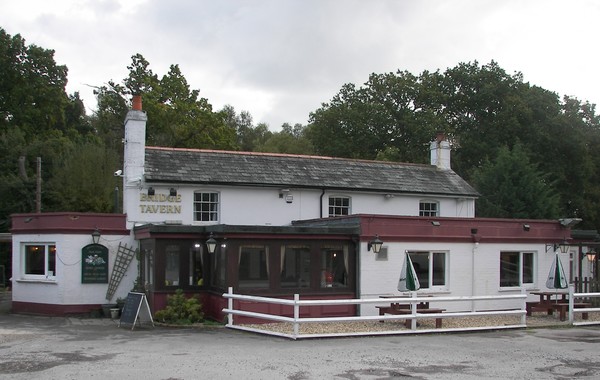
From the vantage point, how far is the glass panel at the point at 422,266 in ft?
69.5

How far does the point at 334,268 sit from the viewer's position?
20.1 m

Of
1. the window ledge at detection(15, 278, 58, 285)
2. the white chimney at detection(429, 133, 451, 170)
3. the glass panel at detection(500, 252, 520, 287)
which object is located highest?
the white chimney at detection(429, 133, 451, 170)

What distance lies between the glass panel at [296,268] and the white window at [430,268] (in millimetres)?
3567

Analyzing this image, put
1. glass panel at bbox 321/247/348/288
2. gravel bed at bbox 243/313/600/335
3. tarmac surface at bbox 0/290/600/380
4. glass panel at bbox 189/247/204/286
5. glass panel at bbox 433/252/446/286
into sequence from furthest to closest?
glass panel at bbox 433/252/446/286 < glass panel at bbox 189/247/204/286 < glass panel at bbox 321/247/348/288 < gravel bed at bbox 243/313/600/335 < tarmac surface at bbox 0/290/600/380

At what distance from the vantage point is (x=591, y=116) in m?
50.0

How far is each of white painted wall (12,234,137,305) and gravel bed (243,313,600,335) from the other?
21.6ft

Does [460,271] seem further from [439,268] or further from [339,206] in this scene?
[339,206]

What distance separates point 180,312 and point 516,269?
11308 millimetres

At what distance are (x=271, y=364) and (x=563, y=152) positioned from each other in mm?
41259

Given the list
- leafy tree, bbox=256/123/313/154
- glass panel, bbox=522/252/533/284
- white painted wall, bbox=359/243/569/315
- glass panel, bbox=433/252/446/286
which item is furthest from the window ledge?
leafy tree, bbox=256/123/313/154

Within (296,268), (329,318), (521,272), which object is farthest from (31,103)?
(329,318)

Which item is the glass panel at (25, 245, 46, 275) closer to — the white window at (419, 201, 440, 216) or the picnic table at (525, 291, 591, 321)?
the white window at (419, 201, 440, 216)

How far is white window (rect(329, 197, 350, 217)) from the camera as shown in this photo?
25.9 meters

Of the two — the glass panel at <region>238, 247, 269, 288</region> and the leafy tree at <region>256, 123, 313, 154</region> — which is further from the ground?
the leafy tree at <region>256, 123, 313, 154</region>
